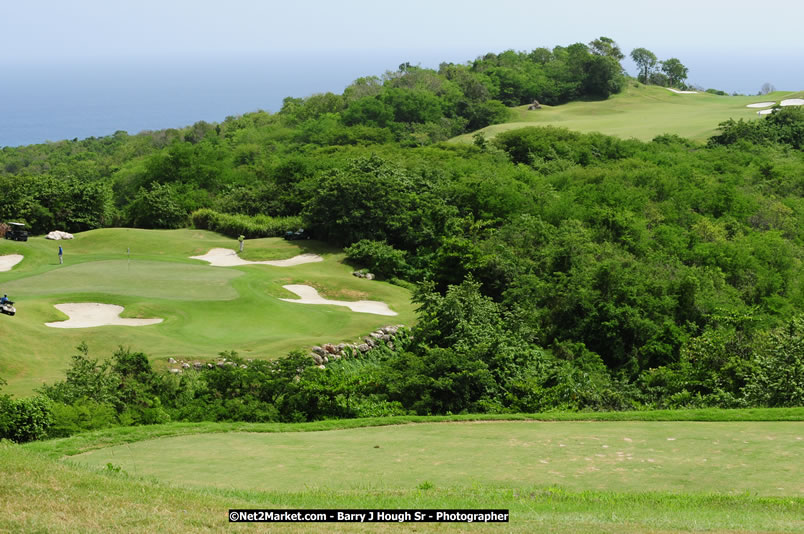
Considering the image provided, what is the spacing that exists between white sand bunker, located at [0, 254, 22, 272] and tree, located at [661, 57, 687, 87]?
13614cm

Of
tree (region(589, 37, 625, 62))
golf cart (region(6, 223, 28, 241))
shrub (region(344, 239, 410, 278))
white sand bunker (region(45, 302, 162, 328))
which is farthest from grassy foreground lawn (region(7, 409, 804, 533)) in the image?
tree (region(589, 37, 625, 62))

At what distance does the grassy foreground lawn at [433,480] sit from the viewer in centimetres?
963

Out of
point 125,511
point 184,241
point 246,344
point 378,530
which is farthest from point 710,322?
point 184,241

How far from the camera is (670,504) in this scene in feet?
37.8

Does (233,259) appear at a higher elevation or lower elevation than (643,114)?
lower

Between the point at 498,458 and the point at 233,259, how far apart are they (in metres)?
30.4

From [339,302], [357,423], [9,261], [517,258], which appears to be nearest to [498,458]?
[357,423]

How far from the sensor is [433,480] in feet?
43.2

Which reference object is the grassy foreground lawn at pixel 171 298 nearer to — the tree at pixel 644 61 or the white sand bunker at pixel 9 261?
the white sand bunker at pixel 9 261

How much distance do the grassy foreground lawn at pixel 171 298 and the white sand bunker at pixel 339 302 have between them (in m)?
0.51

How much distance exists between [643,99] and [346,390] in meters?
99.9

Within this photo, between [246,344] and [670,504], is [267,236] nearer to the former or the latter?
[246,344]

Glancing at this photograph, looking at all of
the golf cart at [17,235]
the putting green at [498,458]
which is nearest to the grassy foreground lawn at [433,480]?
the putting green at [498,458]

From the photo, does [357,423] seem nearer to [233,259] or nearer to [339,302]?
[339,302]
